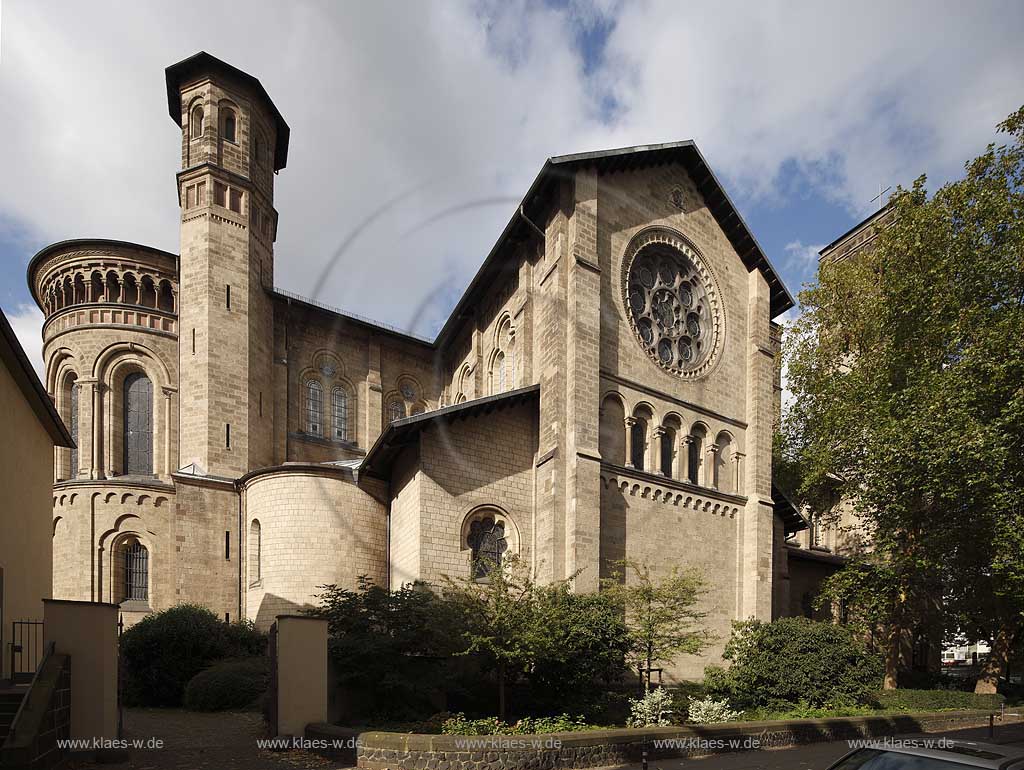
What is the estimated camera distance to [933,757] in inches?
221

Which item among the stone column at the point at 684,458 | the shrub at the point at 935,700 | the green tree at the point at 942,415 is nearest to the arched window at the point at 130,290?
the stone column at the point at 684,458

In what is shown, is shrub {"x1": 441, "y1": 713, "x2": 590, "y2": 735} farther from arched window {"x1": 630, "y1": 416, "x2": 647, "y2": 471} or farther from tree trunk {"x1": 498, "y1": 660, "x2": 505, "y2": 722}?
arched window {"x1": 630, "y1": 416, "x2": 647, "y2": 471}

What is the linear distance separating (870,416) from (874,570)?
522 cm

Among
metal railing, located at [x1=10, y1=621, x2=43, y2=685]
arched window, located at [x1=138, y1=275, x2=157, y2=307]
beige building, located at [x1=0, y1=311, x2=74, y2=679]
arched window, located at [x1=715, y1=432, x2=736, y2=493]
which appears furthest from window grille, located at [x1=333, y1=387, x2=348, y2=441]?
metal railing, located at [x1=10, y1=621, x2=43, y2=685]

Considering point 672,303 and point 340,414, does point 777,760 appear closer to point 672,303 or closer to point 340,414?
point 672,303

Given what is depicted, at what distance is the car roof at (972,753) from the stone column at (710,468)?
790 inches

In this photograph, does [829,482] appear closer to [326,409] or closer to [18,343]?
[326,409]

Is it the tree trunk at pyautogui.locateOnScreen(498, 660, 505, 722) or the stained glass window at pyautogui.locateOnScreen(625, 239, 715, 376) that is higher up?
the stained glass window at pyautogui.locateOnScreen(625, 239, 715, 376)

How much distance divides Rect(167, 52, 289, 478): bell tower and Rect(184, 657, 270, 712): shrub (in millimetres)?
9106

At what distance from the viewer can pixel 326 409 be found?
31.4m

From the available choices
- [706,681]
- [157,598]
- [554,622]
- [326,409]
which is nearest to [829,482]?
[706,681]

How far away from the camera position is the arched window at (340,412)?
31.7 meters

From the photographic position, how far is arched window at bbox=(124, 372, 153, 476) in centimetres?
2650

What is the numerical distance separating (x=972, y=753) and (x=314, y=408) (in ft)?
93.4
